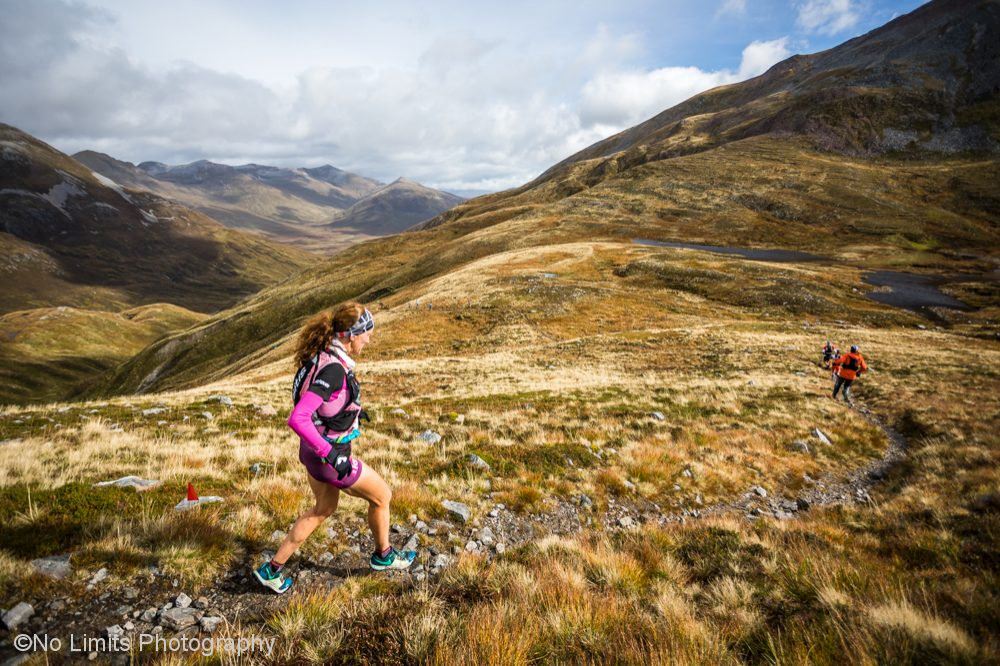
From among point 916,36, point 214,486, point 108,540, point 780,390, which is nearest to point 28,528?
point 108,540

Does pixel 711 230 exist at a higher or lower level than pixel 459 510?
higher

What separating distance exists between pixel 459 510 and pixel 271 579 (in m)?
3.44

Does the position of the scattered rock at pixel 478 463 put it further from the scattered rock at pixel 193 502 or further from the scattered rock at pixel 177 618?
the scattered rock at pixel 177 618

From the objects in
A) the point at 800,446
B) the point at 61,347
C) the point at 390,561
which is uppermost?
the point at 61,347

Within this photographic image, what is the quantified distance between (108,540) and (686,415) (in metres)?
16.3

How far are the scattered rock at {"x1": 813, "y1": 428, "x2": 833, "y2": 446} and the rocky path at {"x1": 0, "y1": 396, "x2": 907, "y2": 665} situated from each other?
9.94 ft

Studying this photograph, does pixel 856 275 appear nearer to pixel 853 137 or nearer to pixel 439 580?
pixel 439 580

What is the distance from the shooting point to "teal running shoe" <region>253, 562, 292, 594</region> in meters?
5.25

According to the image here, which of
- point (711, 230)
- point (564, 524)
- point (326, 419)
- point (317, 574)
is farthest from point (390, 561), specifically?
point (711, 230)

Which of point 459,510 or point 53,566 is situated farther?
point 459,510

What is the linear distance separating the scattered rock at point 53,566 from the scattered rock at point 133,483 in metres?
2.21

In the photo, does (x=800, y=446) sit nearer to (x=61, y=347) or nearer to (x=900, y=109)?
(x=900, y=109)

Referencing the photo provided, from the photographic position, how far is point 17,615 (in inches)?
165

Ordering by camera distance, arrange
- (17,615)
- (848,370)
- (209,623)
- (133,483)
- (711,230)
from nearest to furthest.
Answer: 1. (17,615)
2. (209,623)
3. (133,483)
4. (848,370)
5. (711,230)
